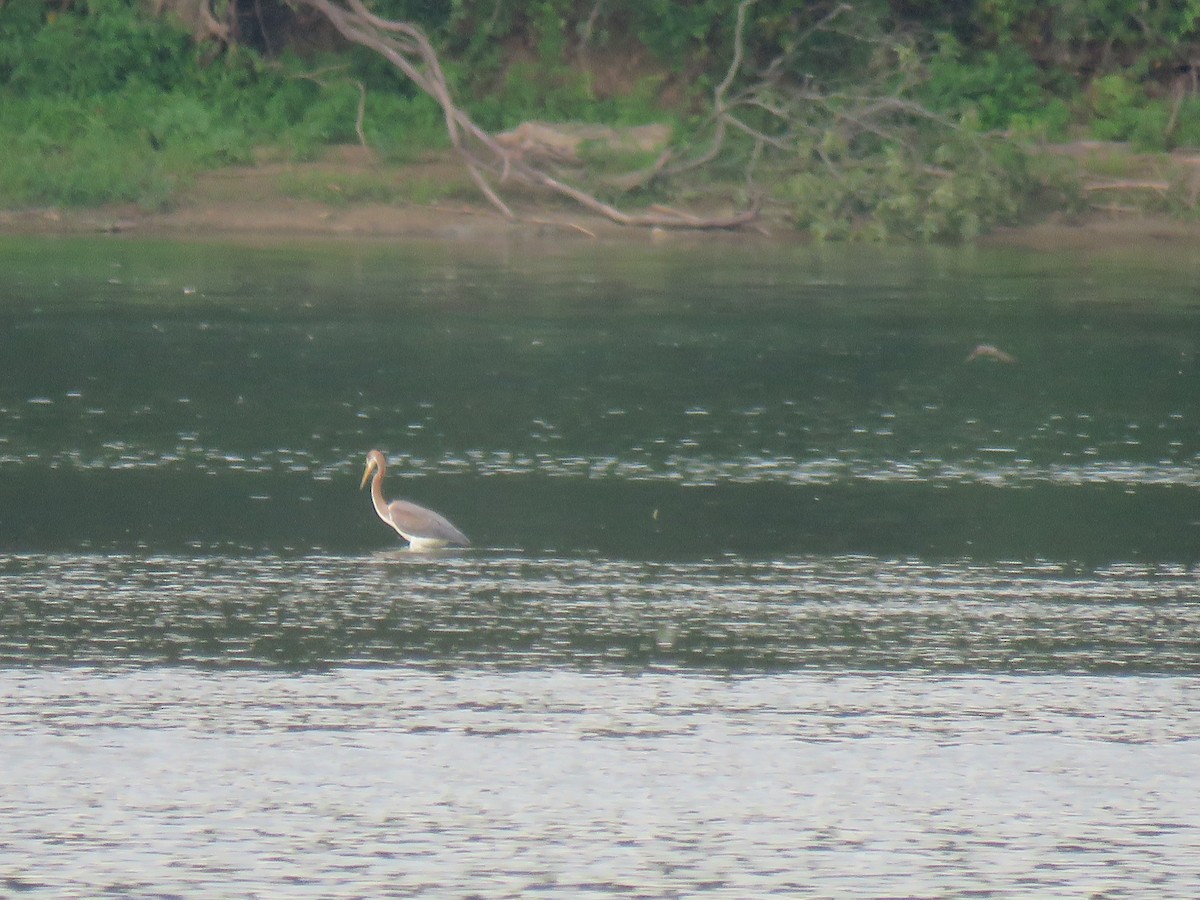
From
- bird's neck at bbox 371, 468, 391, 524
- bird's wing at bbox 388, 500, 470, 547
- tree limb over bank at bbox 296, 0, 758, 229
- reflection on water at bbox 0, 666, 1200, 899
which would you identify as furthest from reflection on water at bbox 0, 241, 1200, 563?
tree limb over bank at bbox 296, 0, 758, 229

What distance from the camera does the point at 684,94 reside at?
30406 mm

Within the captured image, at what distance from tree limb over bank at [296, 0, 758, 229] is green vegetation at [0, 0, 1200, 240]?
43 cm

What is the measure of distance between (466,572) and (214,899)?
374 centimetres

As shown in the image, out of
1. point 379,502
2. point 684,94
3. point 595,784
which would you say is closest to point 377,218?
point 684,94

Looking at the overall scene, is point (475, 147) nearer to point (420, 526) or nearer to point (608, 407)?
point (608, 407)

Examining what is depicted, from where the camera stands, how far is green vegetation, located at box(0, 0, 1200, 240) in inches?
1035

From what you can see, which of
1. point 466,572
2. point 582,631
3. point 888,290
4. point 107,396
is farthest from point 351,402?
point 888,290

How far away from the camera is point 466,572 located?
1007cm

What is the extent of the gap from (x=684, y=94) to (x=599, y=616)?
2180 centimetres

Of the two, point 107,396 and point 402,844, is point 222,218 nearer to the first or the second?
point 107,396

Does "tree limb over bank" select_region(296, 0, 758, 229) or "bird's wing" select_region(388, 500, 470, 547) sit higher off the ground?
"tree limb over bank" select_region(296, 0, 758, 229)

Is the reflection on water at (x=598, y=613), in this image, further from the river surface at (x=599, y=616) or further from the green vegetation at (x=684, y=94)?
the green vegetation at (x=684, y=94)

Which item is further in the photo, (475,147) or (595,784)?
(475,147)

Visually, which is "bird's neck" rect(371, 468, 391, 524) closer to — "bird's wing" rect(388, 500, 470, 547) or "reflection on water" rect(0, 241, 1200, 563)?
"bird's wing" rect(388, 500, 470, 547)
